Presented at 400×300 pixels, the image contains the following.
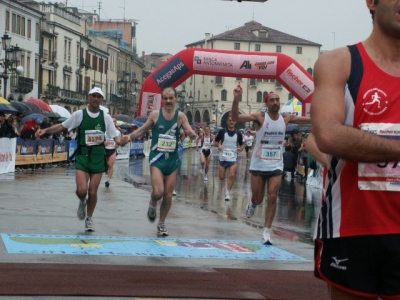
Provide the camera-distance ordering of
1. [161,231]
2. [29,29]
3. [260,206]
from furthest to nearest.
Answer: [29,29]
[260,206]
[161,231]

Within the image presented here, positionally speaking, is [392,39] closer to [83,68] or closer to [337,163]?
[337,163]

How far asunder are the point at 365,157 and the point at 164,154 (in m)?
8.24

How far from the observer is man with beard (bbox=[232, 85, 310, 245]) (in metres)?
11.3

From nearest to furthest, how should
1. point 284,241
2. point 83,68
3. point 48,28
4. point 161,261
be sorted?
point 161,261
point 284,241
point 48,28
point 83,68

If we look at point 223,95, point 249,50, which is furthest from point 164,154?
point 223,95

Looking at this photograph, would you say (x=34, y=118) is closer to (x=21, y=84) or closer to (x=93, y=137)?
(x=93, y=137)

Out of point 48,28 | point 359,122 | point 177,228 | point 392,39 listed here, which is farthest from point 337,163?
point 48,28

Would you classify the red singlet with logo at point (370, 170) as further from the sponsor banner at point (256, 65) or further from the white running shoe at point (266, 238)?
the sponsor banner at point (256, 65)

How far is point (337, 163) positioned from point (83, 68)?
9222 centimetres

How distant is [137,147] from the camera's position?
51312 millimetres

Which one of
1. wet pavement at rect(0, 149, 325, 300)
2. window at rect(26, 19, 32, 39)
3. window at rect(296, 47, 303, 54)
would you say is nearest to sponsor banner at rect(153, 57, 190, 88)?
wet pavement at rect(0, 149, 325, 300)

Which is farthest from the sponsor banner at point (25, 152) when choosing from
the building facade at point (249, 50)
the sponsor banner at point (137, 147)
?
the building facade at point (249, 50)

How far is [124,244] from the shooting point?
32.4 ft

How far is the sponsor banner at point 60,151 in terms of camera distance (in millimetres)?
33469
